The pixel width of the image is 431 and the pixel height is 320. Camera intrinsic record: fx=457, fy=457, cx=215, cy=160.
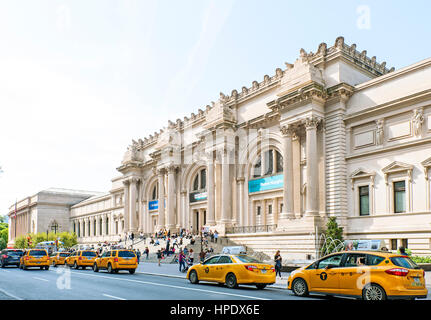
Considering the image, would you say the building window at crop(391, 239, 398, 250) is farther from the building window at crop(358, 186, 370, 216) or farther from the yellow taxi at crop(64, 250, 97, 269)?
the yellow taxi at crop(64, 250, 97, 269)

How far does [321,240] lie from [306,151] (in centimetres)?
713

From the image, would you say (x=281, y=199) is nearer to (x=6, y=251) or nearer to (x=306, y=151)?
(x=306, y=151)

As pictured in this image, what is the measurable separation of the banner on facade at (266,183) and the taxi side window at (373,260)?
2812 cm

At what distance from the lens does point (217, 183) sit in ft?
161

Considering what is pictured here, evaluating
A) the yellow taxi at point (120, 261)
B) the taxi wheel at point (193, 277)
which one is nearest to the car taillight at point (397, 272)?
the taxi wheel at point (193, 277)

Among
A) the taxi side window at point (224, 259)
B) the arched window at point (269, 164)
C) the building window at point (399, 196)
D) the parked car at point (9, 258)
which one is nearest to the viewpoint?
the taxi side window at point (224, 259)

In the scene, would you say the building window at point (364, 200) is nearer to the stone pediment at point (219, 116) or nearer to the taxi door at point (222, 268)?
the stone pediment at point (219, 116)

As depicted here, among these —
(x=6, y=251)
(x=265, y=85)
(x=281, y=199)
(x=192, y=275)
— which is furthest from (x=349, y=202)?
(x=6, y=251)

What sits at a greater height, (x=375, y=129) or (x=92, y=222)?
(x=375, y=129)

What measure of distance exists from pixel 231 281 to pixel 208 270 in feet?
5.43

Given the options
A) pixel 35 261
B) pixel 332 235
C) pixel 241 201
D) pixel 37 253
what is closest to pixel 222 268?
pixel 332 235

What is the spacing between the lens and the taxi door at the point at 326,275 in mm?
14195

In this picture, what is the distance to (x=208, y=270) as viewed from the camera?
772 inches

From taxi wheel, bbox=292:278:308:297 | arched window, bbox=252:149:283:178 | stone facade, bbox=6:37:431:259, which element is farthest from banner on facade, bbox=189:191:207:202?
taxi wheel, bbox=292:278:308:297
